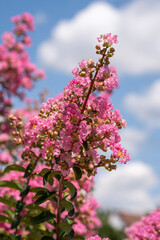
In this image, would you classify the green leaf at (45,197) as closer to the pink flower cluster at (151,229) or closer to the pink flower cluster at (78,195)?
the pink flower cluster at (78,195)

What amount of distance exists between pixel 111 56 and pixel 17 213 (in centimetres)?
113

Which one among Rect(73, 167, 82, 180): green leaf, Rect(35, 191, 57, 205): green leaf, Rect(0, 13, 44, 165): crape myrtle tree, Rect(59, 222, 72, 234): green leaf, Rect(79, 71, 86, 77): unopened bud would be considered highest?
Rect(0, 13, 44, 165): crape myrtle tree

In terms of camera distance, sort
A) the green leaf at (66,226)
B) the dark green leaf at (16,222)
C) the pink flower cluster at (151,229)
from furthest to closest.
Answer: the pink flower cluster at (151,229)
the dark green leaf at (16,222)
the green leaf at (66,226)

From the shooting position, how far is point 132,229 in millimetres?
3396

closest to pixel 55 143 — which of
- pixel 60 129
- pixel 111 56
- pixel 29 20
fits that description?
pixel 60 129

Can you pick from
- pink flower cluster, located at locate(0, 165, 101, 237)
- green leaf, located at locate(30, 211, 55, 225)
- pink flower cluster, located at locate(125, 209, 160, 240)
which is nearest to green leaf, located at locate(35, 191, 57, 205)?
green leaf, located at locate(30, 211, 55, 225)

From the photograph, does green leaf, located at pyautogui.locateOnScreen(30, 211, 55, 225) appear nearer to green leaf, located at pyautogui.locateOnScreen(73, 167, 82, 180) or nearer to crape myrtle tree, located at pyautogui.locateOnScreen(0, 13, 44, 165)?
green leaf, located at pyautogui.locateOnScreen(73, 167, 82, 180)

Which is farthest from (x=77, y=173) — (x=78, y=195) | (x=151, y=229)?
(x=78, y=195)

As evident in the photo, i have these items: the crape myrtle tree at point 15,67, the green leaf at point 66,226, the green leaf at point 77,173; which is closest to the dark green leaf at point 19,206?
the green leaf at point 66,226

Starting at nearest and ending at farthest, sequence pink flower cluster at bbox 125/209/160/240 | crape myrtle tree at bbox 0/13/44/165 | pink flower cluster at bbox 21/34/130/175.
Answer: pink flower cluster at bbox 21/34/130/175, pink flower cluster at bbox 125/209/160/240, crape myrtle tree at bbox 0/13/44/165

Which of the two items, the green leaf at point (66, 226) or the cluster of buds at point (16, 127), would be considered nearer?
the green leaf at point (66, 226)

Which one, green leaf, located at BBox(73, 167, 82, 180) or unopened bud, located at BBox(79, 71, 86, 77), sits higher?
unopened bud, located at BBox(79, 71, 86, 77)

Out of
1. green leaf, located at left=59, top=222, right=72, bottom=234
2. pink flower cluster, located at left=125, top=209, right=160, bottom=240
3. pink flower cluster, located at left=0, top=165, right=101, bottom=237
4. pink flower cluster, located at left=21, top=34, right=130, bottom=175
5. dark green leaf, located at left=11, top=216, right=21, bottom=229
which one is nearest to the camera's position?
pink flower cluster, located at left=21, top=34, right=130, bottom=175

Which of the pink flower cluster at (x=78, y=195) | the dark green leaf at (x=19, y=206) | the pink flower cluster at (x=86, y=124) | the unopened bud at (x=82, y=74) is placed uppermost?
the pink flower cluster at (x=78, y=195)
